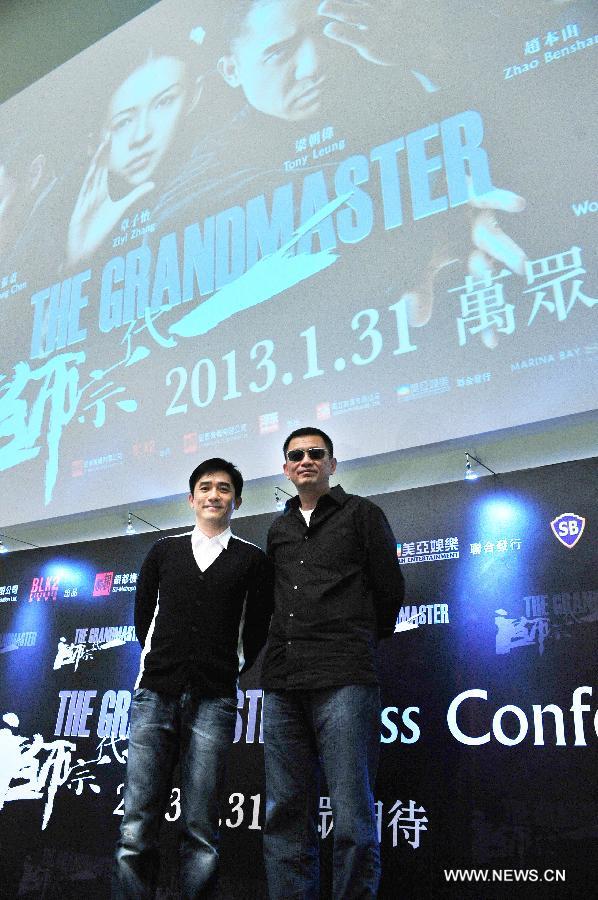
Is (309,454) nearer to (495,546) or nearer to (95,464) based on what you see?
(495,546)

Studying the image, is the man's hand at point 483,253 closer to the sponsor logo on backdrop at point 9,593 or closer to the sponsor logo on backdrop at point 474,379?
the sponsor logo on backdrop at point 474,379

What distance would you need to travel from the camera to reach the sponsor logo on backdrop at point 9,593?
308cm

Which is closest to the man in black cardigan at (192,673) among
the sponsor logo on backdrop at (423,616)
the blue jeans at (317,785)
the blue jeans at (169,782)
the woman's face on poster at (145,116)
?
the blue jeans at (169,782)

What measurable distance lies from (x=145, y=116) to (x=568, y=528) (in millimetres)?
2812

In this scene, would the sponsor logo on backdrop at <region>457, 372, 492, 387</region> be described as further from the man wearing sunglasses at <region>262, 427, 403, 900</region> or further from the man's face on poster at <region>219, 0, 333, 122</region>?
the man's face on poster at <region>219, 0, 333, 122</region>

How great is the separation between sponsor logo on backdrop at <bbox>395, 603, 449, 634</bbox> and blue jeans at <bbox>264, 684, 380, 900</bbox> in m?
0.63

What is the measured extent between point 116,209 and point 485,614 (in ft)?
8.34

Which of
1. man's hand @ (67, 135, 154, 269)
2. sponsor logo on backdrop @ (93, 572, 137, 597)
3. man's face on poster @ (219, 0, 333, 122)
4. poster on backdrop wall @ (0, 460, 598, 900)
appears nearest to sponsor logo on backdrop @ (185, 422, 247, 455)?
poster on backdrop wall @ (0, 460, 598, 900)

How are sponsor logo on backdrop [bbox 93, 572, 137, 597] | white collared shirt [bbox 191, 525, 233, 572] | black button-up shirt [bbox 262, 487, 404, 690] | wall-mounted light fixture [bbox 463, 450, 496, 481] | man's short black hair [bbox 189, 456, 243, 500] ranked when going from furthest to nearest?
1. sponsor logo on backdrop [bbox 93, 572, 137, 597]
2. wall-mounted light fixture [bbox 463, 450, 496, 481]
3. man's short black hair [bbox 189, 456, 243, 500]
4. white collared shirt [bbox 191, 525, 233, 572]
5. black button-up shirt [bbox 262, 487, 404, 690]

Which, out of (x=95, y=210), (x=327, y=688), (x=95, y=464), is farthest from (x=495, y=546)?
(x=95, y=210)

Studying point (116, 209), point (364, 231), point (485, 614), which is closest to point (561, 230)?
point (364, 231)

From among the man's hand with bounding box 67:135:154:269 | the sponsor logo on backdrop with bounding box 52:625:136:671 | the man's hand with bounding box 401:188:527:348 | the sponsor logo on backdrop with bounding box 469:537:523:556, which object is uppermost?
the man's hand with bounding box 67:135:154:269

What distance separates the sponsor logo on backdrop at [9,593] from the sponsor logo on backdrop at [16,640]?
0.47ft

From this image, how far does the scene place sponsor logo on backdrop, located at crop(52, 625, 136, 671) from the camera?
278 centimetres
